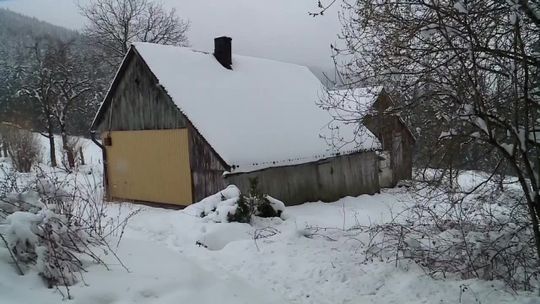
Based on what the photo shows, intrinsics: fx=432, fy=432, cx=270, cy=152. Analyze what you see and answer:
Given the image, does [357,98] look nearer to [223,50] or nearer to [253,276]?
[253,276]

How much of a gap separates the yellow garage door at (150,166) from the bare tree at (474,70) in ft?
29.4

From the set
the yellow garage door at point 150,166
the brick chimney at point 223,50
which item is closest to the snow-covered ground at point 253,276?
the yellow garage door at point 150,166

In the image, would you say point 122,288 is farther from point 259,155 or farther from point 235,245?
point 259,155

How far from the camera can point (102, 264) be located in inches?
189

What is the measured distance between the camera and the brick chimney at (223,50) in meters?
17.2

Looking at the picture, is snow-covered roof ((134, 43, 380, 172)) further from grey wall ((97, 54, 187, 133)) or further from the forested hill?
the forested hill

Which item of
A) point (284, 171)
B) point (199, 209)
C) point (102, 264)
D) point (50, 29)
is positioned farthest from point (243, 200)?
point (50, 29)

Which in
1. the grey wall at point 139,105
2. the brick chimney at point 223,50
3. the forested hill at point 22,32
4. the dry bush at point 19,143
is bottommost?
the dry bush at point 19,143

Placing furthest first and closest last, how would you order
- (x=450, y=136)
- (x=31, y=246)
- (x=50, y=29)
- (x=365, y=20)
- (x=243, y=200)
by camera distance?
(x=50, y=29)
(x=243, y=200)
(x=365, y=20)
(x=450, y=136)
(x=31, y=246)

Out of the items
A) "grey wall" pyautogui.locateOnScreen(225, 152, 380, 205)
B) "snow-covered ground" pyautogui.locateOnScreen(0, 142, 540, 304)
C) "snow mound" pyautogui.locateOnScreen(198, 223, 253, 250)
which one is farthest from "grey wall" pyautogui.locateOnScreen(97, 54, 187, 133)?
"snow-covered ground" pyautogui.locateOnScreen(0, 142, 540, 304)

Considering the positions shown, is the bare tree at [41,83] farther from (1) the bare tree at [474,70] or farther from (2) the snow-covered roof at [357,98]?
(1) the bare tree at [474,70]

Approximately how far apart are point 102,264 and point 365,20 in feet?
15.5

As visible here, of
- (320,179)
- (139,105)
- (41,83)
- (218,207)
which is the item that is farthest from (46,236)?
(41,83)

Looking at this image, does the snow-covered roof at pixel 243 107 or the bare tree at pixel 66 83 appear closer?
the snow-covered roof at pixel 243 107
